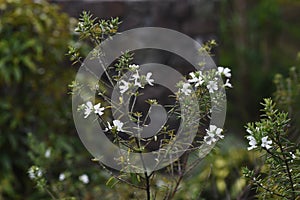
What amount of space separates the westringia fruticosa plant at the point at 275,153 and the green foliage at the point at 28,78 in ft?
6.44

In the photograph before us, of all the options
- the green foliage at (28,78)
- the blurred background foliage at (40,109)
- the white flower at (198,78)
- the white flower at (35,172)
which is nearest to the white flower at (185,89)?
the white flower at (198,78)

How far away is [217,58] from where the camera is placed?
373cm

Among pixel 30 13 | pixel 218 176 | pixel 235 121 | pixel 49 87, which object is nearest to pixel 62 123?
pixel 49 87

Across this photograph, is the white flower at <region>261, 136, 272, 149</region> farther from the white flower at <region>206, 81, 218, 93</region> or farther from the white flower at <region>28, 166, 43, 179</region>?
the white flower at <region>28, 166, 43, 179</region>

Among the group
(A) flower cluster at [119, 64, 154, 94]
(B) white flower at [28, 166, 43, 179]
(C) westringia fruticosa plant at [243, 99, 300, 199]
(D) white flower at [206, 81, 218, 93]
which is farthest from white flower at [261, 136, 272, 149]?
(B) white flower at [28, 166, 43, 179]

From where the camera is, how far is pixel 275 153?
1.35m

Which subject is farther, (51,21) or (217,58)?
(217,58)

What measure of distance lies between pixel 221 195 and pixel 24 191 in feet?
3.85

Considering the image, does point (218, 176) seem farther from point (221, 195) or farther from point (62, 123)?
point (62, 123)

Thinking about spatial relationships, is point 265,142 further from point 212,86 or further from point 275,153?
point 212,86

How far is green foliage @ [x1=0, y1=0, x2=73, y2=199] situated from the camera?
10.2ft

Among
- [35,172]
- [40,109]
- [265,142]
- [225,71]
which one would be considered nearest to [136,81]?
[225,71]

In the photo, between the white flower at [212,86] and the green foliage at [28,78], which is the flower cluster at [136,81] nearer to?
the white flower at [212,86]

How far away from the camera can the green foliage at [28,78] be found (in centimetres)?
312
